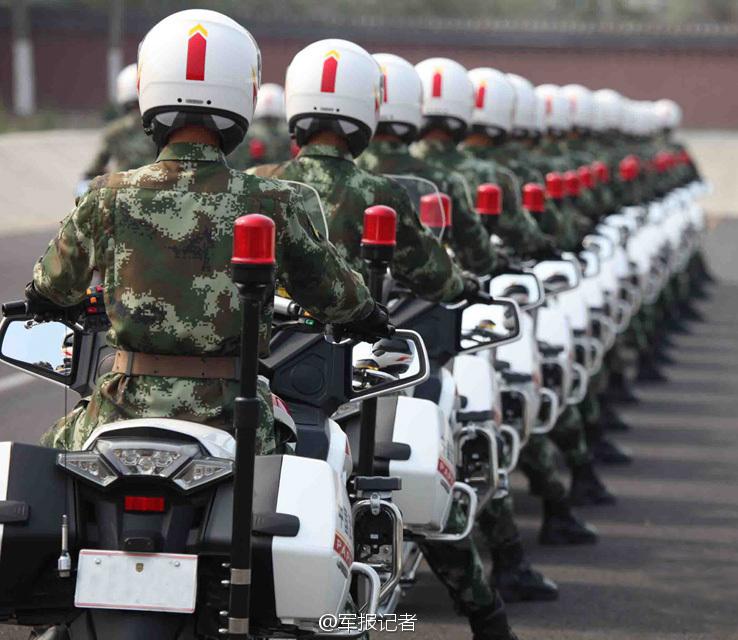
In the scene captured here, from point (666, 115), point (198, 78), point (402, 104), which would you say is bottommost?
point (666, 115)

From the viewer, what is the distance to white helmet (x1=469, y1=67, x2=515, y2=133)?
1138cm

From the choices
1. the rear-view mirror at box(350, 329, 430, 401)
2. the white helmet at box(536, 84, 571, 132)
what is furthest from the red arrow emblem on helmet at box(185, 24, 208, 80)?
the white helmet at box(536, 84, 571, 132)

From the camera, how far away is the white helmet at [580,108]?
57.8 ft

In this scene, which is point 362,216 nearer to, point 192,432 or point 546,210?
point 192,432

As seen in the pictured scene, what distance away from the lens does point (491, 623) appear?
22.5ft

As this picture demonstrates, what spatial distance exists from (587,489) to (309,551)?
242 inches

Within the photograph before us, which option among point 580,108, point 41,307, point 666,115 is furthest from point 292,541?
point 666,115

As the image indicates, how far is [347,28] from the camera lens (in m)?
59.9

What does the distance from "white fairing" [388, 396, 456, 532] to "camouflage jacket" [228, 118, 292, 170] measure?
11.9m

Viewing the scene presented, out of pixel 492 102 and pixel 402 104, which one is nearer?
pixel 402 104

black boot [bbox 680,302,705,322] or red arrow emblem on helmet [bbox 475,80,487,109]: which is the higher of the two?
red arrow emblem on helmet [bbox 475,80,487,109]

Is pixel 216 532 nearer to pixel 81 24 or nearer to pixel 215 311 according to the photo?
pixel 215 311

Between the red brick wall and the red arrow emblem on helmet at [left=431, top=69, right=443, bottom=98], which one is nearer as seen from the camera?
the red arrow emblem on helmet at [left=431, top=69, right=443, bottom=98]

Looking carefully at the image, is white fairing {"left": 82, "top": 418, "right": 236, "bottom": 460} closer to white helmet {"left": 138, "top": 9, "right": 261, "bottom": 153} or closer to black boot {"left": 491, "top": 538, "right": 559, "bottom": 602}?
white helmet {"left": 138, "top": 9, "right": 261, "bottom": 153}
